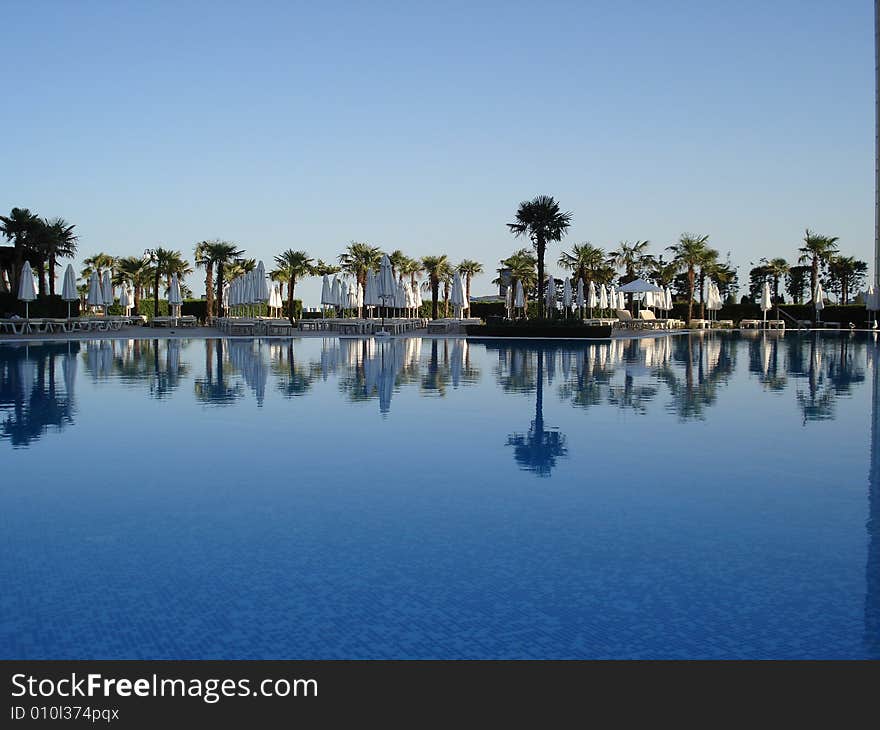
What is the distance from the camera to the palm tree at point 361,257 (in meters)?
59.9

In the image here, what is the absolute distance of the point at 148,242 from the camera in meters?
59.7

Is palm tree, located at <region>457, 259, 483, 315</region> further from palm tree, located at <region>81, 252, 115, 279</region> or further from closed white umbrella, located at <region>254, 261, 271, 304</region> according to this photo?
closed white umbrella, located at <region>254, 261, 271, 304</region>

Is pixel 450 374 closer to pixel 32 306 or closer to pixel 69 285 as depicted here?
pixel 69 285

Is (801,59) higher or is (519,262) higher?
(801,59)

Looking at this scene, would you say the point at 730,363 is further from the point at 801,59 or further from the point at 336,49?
the point at 336,49

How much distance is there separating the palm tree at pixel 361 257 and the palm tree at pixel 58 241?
18.9 m

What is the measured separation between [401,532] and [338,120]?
3723 cm

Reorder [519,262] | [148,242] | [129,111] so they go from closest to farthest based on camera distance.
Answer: [129,111] → [148,242] → [519,262]

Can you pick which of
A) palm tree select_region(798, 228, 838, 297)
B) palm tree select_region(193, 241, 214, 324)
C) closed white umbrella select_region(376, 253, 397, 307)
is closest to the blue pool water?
closed white umbrella select_region(376, 253, 397, 307)

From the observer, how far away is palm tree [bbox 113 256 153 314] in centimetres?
6241

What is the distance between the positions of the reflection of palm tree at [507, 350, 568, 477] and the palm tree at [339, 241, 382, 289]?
50.0 metres

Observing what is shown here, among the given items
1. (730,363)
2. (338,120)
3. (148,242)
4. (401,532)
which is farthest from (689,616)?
(148,242)

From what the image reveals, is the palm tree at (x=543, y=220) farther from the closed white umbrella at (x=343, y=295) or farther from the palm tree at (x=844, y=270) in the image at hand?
the palm tree at (x=844, y=270)

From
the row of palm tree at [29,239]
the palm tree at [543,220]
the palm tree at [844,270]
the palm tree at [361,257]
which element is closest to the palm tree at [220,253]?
the palm tree at [361,257]
